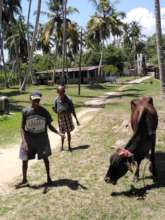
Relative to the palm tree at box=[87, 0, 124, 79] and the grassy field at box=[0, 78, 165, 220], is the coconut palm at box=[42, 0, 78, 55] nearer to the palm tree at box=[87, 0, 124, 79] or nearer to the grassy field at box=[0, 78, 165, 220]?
the palm tree at box=[87, 0, 124, 79]

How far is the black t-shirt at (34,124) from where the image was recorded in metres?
8.39

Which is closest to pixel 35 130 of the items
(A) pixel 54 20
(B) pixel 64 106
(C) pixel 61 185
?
(C) pixel 61 185

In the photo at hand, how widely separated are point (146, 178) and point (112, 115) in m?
9.09

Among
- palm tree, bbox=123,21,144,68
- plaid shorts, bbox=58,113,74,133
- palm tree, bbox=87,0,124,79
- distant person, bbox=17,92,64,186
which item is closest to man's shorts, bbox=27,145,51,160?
distant person, bbox=17,92,64,186

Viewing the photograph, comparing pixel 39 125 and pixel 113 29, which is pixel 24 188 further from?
pixel 113 29

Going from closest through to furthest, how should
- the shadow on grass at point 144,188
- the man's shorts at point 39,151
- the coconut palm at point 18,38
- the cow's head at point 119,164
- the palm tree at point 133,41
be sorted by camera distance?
the cow's head at point 119,164 → the shadow on grass at point 144,188 → the man's shorts at point 39,151 → the coconut palm at point 18,38 → the palm tree at point 133,41

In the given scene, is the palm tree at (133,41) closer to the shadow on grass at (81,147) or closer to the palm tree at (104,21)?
the palm tree at (104,21)

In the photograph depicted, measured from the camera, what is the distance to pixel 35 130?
8422 mm

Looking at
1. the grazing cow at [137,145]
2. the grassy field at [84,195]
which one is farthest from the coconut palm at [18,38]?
the grazing cow at [137,145]

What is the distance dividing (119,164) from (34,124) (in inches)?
72.7

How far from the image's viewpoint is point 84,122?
682 inches

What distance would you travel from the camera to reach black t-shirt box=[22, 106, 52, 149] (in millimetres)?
8391

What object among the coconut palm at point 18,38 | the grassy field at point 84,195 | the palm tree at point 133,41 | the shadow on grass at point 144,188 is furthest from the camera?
the palm tree at point 133,41

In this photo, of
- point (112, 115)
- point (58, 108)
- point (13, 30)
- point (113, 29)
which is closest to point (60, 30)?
point (113, 29)
